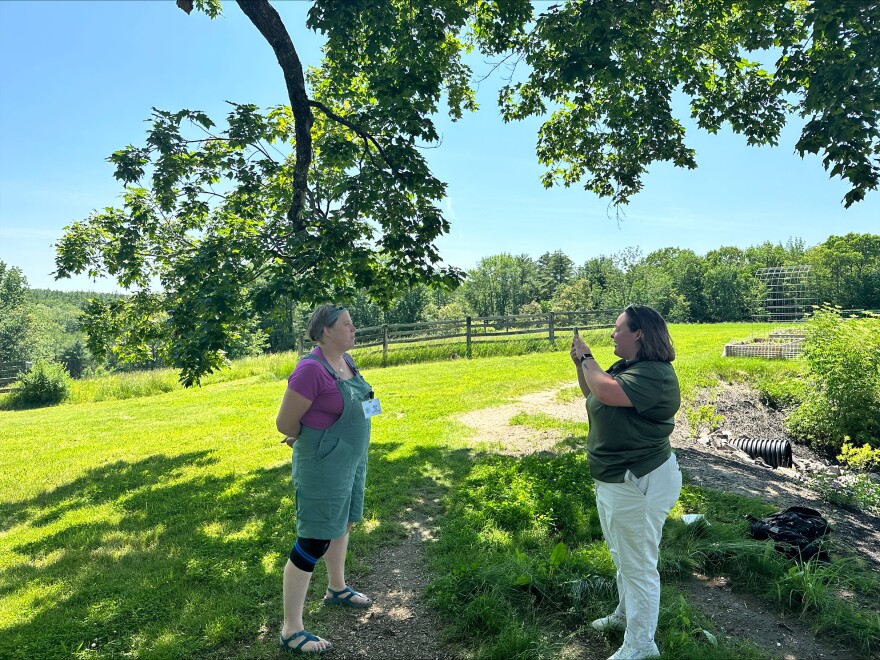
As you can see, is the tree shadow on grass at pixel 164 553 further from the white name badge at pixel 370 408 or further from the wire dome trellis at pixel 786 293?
the wire dome trellis at pixel 786 293

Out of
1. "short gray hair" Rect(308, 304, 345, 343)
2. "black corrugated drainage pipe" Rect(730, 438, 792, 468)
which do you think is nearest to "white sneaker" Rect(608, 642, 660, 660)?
"short gray hair" Rect(308, 304, 345, 343)

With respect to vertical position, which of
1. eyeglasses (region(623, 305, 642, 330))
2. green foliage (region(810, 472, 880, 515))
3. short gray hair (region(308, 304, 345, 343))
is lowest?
green foliage (region(810, 472, 880, 515))

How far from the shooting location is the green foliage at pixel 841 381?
7785 mm

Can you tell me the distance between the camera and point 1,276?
47.1 metres

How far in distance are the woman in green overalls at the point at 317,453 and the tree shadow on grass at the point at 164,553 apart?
41 cm

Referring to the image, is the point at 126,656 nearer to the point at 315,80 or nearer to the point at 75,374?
the point at 315,80

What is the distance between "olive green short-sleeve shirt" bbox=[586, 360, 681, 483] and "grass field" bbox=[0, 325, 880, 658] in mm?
1049

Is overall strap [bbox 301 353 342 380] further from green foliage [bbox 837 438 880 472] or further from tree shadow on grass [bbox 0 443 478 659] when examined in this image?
green foliage [bbox 837 438 880 472]

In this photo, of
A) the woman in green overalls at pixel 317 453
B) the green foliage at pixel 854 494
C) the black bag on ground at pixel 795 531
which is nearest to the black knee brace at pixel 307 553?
the woman in green overalls at pixel 317 453

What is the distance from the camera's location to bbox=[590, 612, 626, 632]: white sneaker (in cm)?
277

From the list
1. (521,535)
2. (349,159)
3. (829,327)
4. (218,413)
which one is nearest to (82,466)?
(218,413)

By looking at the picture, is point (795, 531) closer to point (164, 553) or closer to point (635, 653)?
point (635, 653)

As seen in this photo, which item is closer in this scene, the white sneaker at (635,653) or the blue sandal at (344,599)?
the white sneaker at (635,653)

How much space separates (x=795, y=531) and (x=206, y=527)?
5.16 metres
